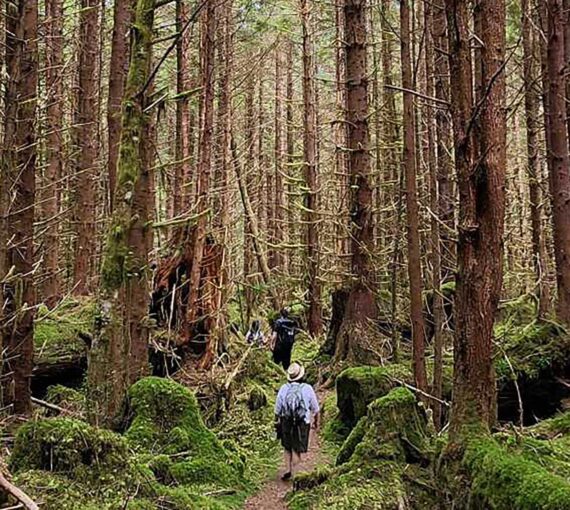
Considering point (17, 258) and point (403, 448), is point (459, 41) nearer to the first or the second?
point (403, 448)

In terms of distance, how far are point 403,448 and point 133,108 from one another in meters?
5.13

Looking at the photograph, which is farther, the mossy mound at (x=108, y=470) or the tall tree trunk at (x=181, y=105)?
the tall tree trunk at (x=181, y=105)

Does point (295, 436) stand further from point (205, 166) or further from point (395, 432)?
point (205, 166)

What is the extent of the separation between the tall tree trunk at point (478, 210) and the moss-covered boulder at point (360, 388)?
12.6 ft

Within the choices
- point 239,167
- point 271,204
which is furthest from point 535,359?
point 271,204

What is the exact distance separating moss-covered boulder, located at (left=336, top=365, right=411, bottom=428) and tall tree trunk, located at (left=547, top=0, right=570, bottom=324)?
114 inches

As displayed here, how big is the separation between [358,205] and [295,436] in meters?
5.47

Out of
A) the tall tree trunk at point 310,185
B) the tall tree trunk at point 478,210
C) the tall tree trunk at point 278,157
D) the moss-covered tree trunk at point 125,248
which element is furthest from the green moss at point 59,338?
the tall tree trunk at point 278,157

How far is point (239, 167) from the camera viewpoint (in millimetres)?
18031

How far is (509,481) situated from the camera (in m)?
4.32

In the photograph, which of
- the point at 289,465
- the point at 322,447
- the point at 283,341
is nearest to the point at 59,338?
the point at 322,447

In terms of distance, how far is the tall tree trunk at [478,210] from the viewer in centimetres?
516

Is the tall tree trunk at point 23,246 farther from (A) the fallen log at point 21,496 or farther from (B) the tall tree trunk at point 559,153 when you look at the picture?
(B) the tall tree trunk at point 559,153

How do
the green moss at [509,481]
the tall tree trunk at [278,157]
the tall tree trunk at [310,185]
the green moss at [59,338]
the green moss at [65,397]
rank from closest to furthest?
the green moss at [509,481], the green moss at [65,397], the green moss at [59,338], the tall tree trunk at [310,185], the tall tree trunk at [278,157]
